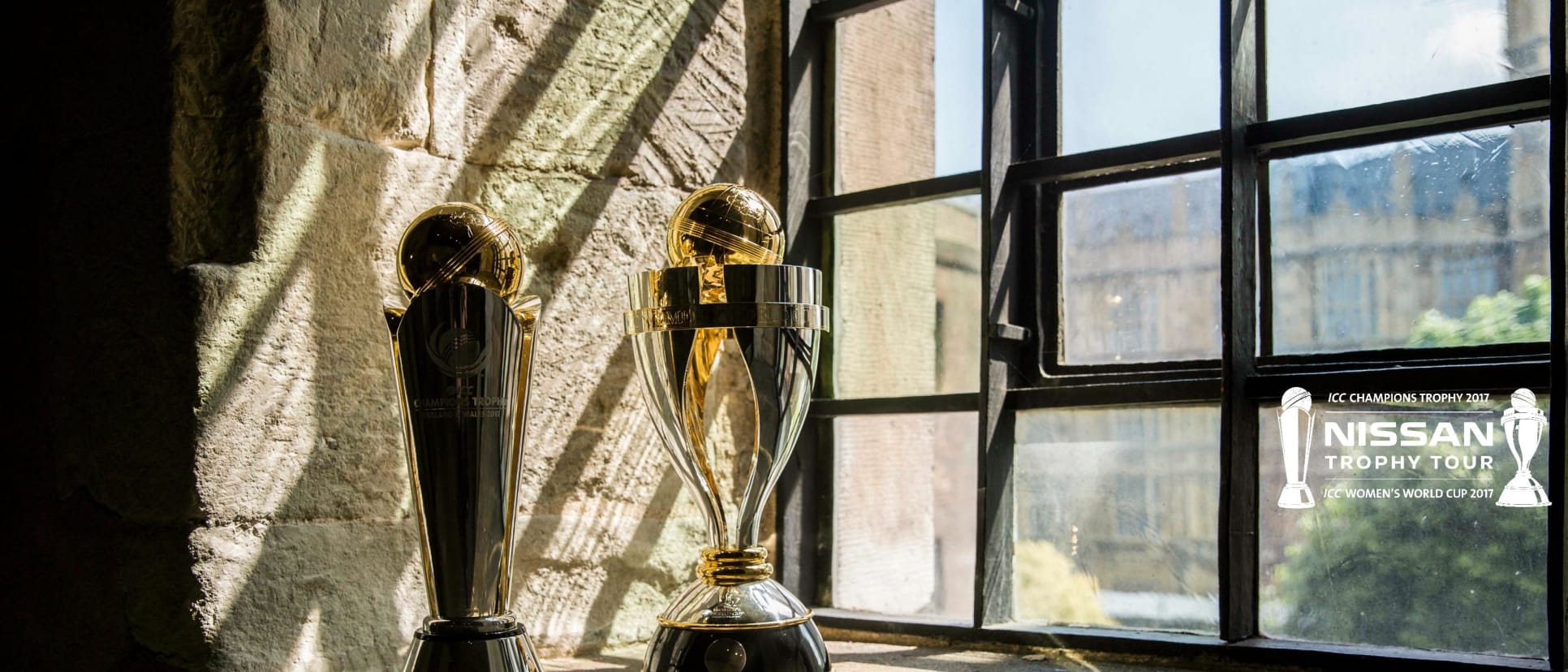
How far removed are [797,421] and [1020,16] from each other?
98 centimetres

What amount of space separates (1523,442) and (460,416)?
1.21 metres

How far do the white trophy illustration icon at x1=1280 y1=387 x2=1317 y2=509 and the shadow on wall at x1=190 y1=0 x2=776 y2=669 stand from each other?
37.1 inches

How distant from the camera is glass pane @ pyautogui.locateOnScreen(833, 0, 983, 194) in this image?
6.64ft

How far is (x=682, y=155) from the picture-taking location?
199 centimetres

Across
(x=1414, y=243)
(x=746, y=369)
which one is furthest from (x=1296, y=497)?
(x=746, y=369)

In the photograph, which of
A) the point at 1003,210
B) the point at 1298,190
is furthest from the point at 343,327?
the point at 1298,190

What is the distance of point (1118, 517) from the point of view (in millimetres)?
1791

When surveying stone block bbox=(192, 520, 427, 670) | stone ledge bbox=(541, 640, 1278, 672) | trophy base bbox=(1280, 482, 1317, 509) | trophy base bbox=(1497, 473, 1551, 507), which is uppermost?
trophy base bbox=(1497, 473, 1551, 507)

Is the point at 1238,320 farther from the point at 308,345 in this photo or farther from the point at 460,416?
the point at 308,345

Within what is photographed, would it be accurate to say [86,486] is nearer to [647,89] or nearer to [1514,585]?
[647,89]

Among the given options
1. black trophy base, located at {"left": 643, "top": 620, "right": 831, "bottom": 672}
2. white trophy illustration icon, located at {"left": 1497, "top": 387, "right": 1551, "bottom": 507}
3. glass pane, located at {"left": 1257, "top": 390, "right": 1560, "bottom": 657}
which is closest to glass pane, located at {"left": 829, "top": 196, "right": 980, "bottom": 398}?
glass pane, located at {"left": 1257, "top": 390, "right": 1560, "bottom": 657}

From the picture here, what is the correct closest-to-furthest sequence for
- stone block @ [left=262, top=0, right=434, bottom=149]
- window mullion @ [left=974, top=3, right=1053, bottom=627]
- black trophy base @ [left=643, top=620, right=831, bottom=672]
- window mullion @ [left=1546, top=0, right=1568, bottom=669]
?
black trophy base @ [left=643, top=620, right=831, bottom=672] < window mullion @ [left=1546, top=0, right=1568, bottom=669] < stone block @ [left=262, top=0, right=434, bottom=149] < window mullion @ [left=974, top=3, right=1053, bottom=627]

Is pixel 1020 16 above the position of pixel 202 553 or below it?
above

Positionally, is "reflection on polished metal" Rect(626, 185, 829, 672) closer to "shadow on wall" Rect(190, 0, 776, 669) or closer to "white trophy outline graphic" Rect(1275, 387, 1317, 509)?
"shadow on wall" Rect(190, 0, 776, 669)
